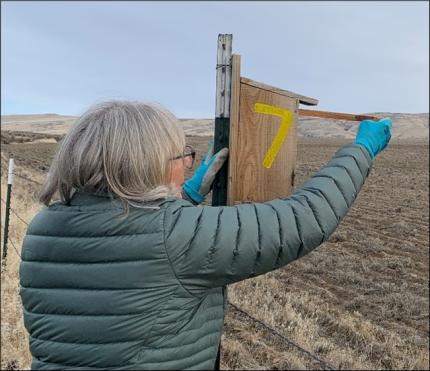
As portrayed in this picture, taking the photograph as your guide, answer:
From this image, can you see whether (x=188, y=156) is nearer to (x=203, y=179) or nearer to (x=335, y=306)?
(x=203, y=179)

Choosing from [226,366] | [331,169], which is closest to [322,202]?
[331,169]

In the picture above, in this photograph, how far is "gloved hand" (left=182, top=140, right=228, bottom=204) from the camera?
2342 mm

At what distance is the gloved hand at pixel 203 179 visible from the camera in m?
2.34

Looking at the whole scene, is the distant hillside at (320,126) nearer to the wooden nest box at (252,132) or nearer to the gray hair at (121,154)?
the wooden nest box at (252,132)

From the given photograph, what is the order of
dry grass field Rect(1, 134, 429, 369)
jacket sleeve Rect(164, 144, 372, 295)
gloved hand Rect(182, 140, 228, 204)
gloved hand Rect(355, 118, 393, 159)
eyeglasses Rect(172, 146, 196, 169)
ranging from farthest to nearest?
dry grass field Rect(1, 134, 429, 369) → gloved hand Rect(182, 140, 228, 204) → gloved hand Rect(355, 118, 393, 159) → eyeglasses Rect(172, 146, 196, 169) → jacket sleeve Rect(164, 144, 372, 295)

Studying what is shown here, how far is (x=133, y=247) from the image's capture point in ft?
4.86

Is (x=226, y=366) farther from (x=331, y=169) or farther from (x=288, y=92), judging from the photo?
(x=331, y=169)

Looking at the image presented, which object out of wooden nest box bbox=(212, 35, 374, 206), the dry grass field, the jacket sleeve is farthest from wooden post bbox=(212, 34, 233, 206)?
the dry grass field

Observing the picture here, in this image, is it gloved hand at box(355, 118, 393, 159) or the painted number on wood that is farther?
the painted number on wood

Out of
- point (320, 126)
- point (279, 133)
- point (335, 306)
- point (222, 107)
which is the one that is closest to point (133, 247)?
point (222, 107)

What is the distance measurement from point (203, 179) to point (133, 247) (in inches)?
37.1

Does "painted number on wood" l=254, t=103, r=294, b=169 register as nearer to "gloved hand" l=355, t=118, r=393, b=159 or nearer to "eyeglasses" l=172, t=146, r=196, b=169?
"gloved hand" l=355, t=118, r=393, b=159

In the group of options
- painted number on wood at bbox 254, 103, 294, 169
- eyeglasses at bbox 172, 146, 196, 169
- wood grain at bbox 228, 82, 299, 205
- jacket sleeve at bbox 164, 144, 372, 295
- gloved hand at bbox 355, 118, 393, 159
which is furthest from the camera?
painted number on wood at bbox 254, 103, 294, 169

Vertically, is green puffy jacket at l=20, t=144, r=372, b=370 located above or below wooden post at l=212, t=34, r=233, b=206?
below
